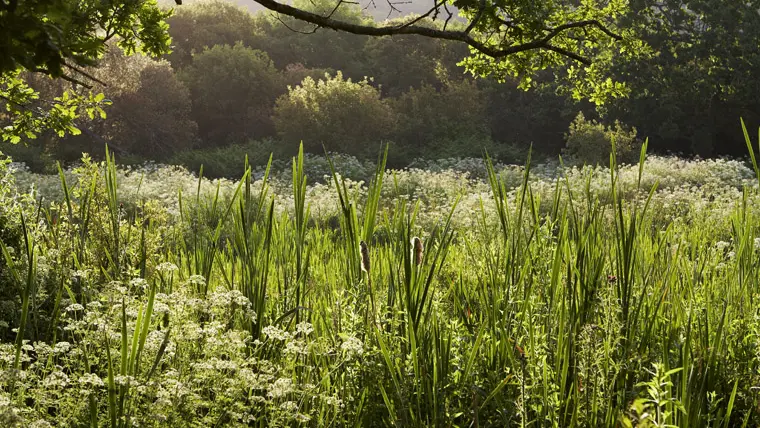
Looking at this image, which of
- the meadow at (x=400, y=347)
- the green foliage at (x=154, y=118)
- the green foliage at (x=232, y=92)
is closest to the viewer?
the meadow at (x=400, y=347)

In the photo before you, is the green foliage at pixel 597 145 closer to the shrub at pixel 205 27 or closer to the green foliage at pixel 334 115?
the green foliage at pixel 334 115

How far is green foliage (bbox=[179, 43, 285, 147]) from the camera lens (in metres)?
23.3

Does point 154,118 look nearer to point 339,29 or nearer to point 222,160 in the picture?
point 222,160

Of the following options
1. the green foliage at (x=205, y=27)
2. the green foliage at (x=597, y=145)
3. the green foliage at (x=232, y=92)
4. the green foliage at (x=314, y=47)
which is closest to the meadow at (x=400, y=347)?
the green foliage at (x=597, y=145)

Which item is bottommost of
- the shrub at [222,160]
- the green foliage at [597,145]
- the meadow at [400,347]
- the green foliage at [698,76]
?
the shrub at [222,160]

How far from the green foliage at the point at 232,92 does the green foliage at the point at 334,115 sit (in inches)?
114

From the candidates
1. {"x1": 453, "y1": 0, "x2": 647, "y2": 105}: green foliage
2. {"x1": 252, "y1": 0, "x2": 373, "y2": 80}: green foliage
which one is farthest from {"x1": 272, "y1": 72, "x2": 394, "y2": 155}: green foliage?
{"x1": 453, "y1": 0, "x2": 647, "y2": 105}: green foliage

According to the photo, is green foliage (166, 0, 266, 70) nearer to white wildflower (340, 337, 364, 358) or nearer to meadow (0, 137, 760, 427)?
meadow (0, 137, 760, 427)

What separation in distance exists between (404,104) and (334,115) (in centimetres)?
352

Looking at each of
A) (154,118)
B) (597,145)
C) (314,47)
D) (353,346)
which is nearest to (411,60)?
→ (314,47)

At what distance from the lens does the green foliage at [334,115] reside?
20375mm

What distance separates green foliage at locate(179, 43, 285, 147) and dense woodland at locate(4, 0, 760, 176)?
5 cm

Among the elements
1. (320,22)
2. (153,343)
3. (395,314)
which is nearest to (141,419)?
(153,343)

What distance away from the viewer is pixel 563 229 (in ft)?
6.68
